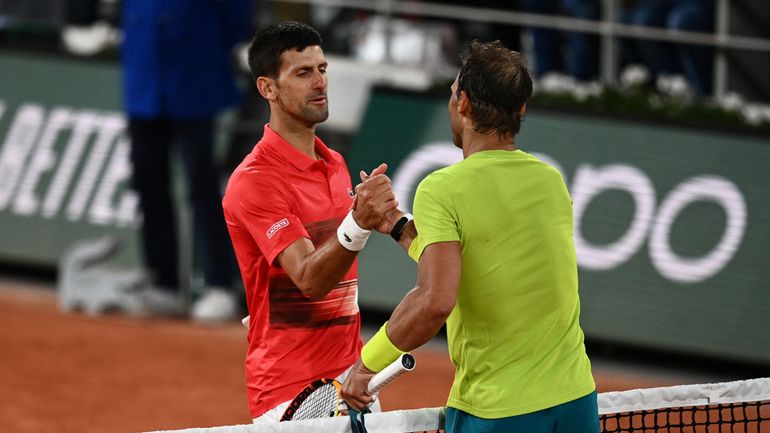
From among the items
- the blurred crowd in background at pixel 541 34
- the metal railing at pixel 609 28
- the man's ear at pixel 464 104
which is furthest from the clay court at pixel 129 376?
the man's ear at pixel 464 104

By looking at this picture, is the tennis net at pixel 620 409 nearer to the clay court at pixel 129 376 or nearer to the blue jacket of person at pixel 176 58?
the clay court at pixel 129 376

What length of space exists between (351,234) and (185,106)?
6.40 metres

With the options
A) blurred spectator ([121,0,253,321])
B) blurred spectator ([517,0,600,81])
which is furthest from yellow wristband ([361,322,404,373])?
blurred spectator ([517,0,600,81])

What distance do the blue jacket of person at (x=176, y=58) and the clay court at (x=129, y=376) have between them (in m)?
1.63

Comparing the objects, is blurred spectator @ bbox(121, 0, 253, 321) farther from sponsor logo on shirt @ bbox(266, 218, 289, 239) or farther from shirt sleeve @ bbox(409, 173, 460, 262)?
shirt sleeve @ bbox(409, 173, 460, 262)

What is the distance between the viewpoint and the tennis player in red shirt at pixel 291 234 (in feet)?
15.2

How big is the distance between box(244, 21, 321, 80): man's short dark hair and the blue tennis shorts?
1448 mm

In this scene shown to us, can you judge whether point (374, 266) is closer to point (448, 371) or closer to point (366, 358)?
point (448, 371)

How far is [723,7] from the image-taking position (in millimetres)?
10875

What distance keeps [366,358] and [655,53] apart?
812cm

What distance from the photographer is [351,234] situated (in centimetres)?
434

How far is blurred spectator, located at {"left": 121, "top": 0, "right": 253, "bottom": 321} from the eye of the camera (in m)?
10.6

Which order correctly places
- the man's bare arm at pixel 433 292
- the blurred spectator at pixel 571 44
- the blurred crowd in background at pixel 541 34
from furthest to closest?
the blurred spectator at pixel 571 44, the blurred crowd in background at pixel 541 34, the man's bare arm at pixel 433 292

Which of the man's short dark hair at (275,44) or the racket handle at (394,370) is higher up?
the man's short dark hair at (275,44)
